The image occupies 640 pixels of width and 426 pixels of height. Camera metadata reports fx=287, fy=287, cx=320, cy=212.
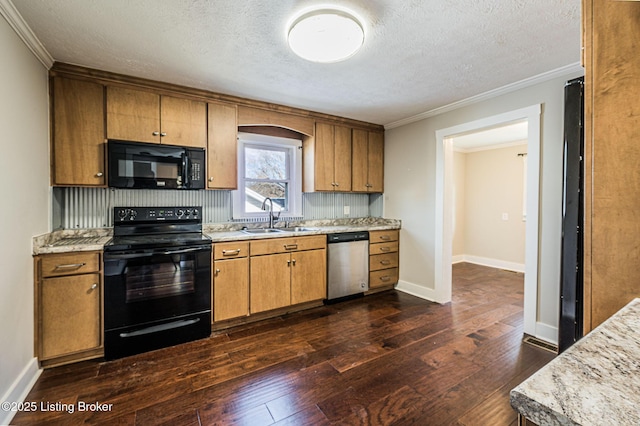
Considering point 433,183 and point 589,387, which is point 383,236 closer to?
point 433,183

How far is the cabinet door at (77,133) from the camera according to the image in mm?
2322

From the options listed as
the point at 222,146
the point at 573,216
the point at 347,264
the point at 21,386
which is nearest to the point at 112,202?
the point at 222,146

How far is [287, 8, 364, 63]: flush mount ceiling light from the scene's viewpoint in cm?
166

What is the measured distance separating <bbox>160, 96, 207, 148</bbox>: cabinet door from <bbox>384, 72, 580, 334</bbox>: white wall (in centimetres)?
257

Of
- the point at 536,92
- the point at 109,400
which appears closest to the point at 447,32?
the point at 536,92

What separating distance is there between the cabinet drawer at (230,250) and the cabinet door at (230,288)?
47 mm

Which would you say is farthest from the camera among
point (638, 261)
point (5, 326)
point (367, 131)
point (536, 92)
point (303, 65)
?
point (367, 131)

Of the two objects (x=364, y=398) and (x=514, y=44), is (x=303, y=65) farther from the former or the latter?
(x=364, y=398)

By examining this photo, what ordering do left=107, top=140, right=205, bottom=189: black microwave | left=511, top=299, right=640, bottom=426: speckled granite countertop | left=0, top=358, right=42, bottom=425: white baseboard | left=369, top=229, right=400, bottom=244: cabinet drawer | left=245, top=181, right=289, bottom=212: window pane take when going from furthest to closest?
1. left=369, top=229, right=400, bottom=244: cabinet drawer
2. left=245, top=181, right=289, bottom=212: window pane
3. left=107, top=140, right=205, bottom=189: black microwave
4. left=0, top=358, right=42, bottom=425: white baseboard
5. left=511, top=299, right=640, bottom=426: speckled granite countertop

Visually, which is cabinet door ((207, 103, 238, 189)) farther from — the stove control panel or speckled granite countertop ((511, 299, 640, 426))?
speckled granite countertop ((511, 299, 640, 426))

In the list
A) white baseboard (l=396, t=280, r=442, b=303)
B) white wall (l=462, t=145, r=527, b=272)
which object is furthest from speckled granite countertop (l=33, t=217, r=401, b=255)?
white wall (l=462, t=145, r=527, b=272)

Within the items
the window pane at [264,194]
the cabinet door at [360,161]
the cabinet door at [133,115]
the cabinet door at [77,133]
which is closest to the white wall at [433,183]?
the cabinet door at [360,161]

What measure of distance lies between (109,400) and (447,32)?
10.5 feet

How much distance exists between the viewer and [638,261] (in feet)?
2.68
